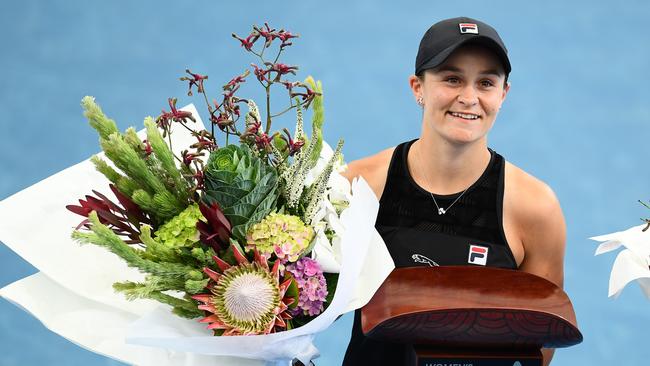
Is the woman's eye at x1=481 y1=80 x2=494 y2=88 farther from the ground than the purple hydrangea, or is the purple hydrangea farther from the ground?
the woman's eye at x1=481 y1=80 x2=494 y2=88

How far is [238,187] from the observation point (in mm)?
1823

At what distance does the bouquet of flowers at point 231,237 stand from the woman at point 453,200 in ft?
1.27

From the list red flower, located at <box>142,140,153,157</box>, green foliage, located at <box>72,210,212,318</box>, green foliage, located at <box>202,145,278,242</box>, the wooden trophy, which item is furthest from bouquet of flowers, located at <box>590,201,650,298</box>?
red flower, located at <box>142,140,153,157</box>

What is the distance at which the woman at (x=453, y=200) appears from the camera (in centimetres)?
221

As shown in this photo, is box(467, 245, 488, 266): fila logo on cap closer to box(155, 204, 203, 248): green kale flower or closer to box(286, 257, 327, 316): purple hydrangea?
box(286, 257, 327, 316): purple hydrangea

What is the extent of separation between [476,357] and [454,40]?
2.32ft

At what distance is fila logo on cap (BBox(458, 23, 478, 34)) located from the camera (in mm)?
2142

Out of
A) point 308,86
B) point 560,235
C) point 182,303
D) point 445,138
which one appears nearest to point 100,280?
point 182,303

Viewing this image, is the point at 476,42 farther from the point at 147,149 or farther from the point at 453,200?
the point at 147,149

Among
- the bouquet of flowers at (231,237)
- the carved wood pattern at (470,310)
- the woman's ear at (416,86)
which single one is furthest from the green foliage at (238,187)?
the woman's ear at (416,86)

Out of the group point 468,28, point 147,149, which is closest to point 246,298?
point 147,149

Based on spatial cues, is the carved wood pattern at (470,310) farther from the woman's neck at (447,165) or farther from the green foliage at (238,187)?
the woman's neck at (447,165)

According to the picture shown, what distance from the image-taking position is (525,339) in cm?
181

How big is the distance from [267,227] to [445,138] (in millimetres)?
618
